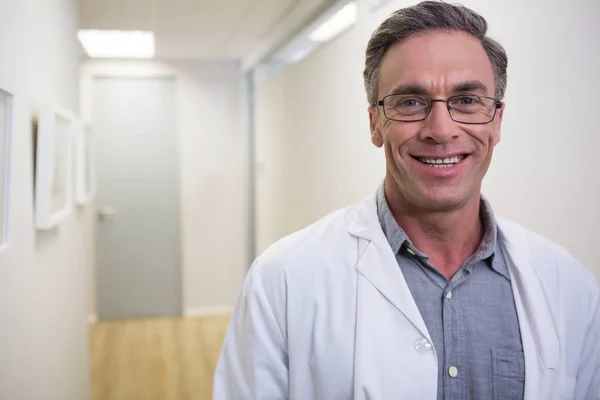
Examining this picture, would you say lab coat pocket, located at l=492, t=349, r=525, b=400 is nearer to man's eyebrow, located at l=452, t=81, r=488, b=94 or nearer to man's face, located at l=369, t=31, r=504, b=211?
man's face, located at l=369, t=31, r=504, b=211

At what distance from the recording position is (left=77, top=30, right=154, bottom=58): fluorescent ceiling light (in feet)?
13.8

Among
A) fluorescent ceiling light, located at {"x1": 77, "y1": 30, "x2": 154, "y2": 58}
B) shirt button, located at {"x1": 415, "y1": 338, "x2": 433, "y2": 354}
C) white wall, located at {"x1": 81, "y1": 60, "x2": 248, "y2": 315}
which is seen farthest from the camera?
white wall, located at {"x1": 81, "y1": 60, "x2": 248, "y2": 315}

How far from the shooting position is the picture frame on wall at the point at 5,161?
1.25m

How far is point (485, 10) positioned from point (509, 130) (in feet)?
1.12

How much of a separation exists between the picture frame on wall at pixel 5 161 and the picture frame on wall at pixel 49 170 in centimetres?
36

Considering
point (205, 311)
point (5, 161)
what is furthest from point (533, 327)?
point (205, 311)

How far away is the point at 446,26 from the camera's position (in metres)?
1.16

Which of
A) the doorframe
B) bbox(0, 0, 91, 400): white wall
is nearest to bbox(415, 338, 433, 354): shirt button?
bbox(0, 0, 91, 400): white wall

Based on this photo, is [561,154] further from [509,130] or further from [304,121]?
[304,121]

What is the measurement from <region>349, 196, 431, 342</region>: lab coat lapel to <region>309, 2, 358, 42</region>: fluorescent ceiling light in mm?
1506

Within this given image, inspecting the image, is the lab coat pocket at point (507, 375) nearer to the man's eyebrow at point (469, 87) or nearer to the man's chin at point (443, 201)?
the man's chin at point (443, 201)

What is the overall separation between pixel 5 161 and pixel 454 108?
92 centimetres

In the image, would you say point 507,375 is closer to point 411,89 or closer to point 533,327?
point 533,327

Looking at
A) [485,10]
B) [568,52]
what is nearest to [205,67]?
[485,10]
